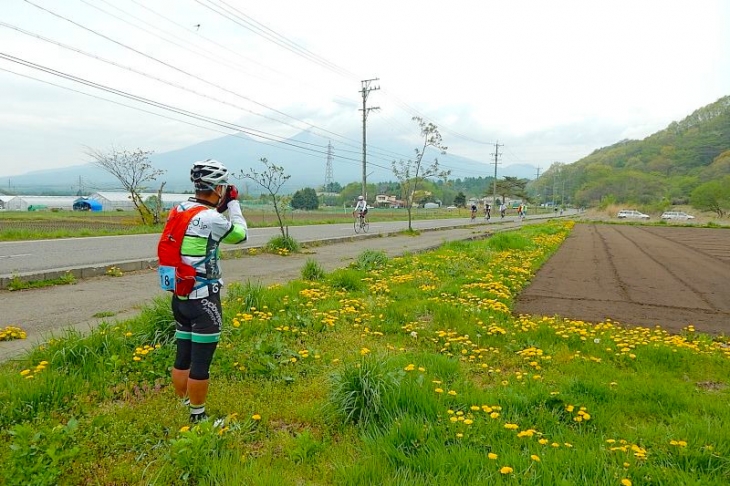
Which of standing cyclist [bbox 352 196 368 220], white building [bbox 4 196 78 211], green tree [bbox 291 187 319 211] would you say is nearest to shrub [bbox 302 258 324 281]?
standing cyclist [bbox 352 196 368 220]

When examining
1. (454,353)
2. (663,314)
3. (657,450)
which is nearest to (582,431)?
(657,450)

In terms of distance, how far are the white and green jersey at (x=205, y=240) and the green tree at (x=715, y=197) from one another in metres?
76.4

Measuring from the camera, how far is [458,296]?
7531 millimetres

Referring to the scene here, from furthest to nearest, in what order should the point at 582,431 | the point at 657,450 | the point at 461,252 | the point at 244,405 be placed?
1. the point at 461,252
2. the point at 244,405
3. the point at 582,431
4. the point at 657,450

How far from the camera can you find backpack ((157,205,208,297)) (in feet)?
10.0

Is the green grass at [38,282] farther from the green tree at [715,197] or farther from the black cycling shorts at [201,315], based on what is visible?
the green tree at [715,197]

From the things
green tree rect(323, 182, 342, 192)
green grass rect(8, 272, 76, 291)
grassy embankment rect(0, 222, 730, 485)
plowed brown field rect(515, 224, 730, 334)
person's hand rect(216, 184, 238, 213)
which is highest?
green tree rect(323, 182, 342, 192)

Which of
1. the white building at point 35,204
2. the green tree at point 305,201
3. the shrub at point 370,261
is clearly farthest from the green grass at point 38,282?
the white building at point 35,204

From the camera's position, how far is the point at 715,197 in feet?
213

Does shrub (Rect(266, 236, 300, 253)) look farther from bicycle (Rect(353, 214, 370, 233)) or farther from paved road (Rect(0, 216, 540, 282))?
bicycle (Rect(353, 214, 370, 233))

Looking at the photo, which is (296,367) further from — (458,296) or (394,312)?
(458,296)

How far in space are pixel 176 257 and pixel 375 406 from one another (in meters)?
1.71

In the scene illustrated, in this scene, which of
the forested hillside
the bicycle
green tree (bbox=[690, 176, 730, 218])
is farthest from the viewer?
the forested hillside

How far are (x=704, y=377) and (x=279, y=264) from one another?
882 centimetres
